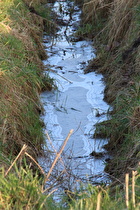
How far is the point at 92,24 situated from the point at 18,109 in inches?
136

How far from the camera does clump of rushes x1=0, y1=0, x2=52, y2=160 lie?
138 inches

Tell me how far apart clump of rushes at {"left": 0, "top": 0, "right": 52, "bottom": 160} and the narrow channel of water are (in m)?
0.22

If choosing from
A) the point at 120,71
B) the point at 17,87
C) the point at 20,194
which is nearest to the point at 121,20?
the point at 120,71

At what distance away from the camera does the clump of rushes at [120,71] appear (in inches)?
136

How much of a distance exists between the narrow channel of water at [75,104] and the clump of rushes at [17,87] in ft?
0.73

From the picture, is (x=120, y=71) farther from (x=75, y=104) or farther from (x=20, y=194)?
(x=20, y=194)

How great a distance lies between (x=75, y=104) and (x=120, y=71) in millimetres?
686

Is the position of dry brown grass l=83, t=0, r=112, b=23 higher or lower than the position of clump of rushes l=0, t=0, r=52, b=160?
higher

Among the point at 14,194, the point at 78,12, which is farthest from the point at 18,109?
the point at 78,12

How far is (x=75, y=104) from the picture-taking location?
15.5 feet

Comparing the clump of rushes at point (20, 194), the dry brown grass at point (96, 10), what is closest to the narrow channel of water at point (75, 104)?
the dry brown grass at point (96, 10)

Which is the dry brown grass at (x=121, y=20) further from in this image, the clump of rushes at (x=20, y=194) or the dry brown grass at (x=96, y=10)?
the clump of rushes at (x=20, y=194)

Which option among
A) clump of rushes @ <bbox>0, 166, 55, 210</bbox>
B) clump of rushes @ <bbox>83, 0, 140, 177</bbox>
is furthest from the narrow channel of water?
clump of rushes @ <bbox>0, 166, 55, 210</bbox>

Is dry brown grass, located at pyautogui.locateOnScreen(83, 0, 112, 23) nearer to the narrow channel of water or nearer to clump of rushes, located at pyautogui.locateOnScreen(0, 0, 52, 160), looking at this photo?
the narrow channel of water
